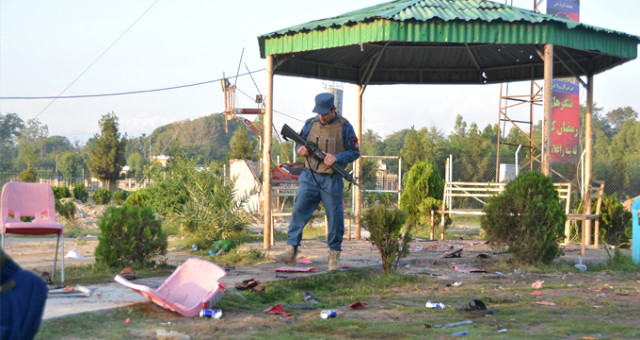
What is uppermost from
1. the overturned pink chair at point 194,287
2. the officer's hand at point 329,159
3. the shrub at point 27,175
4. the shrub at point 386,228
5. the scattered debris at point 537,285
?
the officer's hand at point 329,159

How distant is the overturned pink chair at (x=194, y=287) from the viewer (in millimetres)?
5406

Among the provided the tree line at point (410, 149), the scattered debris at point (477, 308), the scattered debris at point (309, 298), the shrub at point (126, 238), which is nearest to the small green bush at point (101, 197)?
the tree line at point (410, 149)

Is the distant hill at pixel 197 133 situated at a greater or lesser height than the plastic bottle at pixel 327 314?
greater

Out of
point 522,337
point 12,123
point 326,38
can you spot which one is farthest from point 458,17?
point 12,123

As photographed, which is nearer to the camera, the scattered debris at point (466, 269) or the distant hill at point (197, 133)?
the scattered debris at point (466, 269)

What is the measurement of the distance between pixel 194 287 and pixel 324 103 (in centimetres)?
318

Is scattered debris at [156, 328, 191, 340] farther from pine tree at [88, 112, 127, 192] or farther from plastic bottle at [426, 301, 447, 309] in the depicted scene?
pine tree at [88, 112, 127, 192]

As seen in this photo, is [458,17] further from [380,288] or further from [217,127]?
[217,127]

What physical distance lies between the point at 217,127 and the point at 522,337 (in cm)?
11814

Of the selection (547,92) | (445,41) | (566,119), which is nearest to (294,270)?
(445,41)

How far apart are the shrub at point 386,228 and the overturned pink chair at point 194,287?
2.50 meters

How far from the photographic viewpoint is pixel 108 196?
3238 cm

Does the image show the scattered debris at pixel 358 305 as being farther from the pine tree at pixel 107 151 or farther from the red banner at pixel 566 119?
the pine tree at pixel 107 151

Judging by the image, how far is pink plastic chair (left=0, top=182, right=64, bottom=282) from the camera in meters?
6.30
